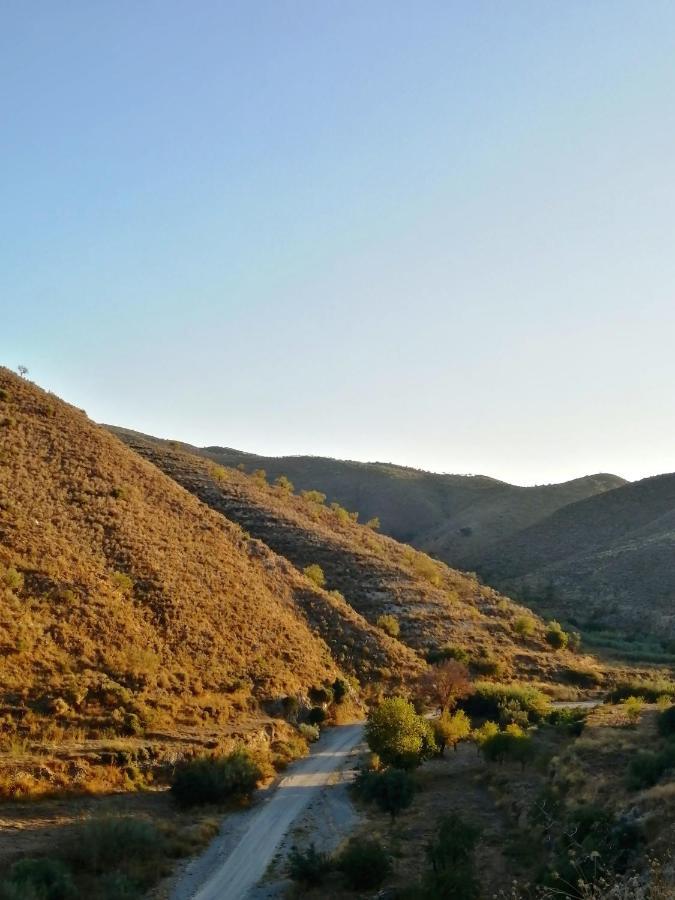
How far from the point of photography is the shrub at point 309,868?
17406 millimetres

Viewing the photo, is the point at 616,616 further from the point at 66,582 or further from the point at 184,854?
the point at 184,854

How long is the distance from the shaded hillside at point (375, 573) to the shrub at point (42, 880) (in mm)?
34598

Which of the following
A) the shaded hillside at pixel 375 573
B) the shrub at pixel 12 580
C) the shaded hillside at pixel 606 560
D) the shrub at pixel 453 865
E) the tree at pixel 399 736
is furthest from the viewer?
the shaded hillside at pixel 606 560

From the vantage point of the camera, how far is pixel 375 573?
59094mm

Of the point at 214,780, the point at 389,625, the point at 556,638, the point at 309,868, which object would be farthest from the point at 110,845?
the point at 556,638

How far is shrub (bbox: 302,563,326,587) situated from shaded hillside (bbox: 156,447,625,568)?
185ft

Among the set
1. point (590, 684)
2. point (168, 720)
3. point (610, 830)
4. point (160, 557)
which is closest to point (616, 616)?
point (590, 684)

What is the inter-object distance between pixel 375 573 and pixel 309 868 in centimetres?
4178

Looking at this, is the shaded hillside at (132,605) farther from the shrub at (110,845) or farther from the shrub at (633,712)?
the shrub at (633,712)

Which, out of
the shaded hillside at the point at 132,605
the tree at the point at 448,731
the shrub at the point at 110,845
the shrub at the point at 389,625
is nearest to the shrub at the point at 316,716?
the shaded hillside at the point at 132,605

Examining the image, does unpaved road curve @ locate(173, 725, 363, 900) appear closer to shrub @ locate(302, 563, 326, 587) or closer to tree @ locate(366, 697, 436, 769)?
tree @ locate(366, 697, 436, 769)

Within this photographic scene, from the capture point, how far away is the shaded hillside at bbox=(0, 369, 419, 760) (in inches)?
1107

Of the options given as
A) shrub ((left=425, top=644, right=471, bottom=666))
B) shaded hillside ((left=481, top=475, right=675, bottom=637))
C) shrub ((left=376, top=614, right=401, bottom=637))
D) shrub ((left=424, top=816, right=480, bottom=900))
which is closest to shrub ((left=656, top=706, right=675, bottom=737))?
shrub ((left=424, top=816, right=480, bottom=900))

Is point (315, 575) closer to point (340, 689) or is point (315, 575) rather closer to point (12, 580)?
point (340, 689)
